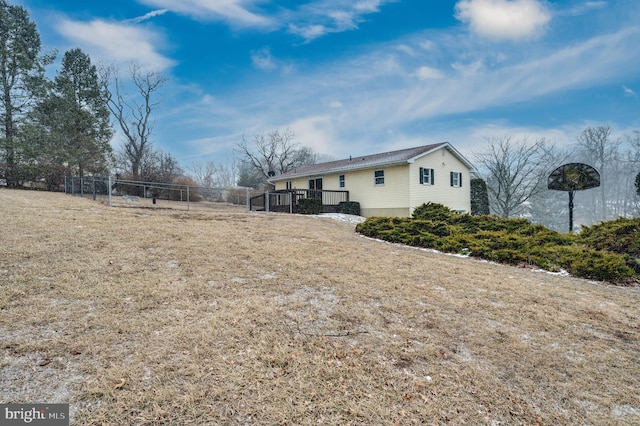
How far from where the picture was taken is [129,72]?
2911 centimetres

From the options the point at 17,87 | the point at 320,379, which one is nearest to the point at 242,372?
the point at 320,379

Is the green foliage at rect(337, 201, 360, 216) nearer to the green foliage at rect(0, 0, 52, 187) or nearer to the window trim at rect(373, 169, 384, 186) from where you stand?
the window trim at rect(373, 169, 384, 186)

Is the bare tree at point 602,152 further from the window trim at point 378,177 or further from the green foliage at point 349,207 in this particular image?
the green foliage at point 349,207

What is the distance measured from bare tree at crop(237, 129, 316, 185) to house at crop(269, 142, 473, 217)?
16.2 m

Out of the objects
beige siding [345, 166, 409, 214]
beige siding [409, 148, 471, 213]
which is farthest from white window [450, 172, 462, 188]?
beige siding [345, 166, 409, 214]

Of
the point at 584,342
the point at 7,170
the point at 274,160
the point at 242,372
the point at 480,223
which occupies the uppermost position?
the point at 274,160

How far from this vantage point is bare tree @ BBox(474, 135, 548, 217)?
2706 centimetres

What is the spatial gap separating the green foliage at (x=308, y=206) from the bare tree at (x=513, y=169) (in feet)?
64.3

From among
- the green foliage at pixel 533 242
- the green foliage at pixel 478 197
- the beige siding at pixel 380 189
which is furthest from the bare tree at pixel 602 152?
the green foliage at pixel 533 242

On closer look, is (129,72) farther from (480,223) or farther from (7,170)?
(480,223)

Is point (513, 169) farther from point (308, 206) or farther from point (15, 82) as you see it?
point (15, 82)

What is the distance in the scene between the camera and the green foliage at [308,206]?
17.0 m

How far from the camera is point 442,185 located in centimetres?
1867

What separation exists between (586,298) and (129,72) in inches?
1441
